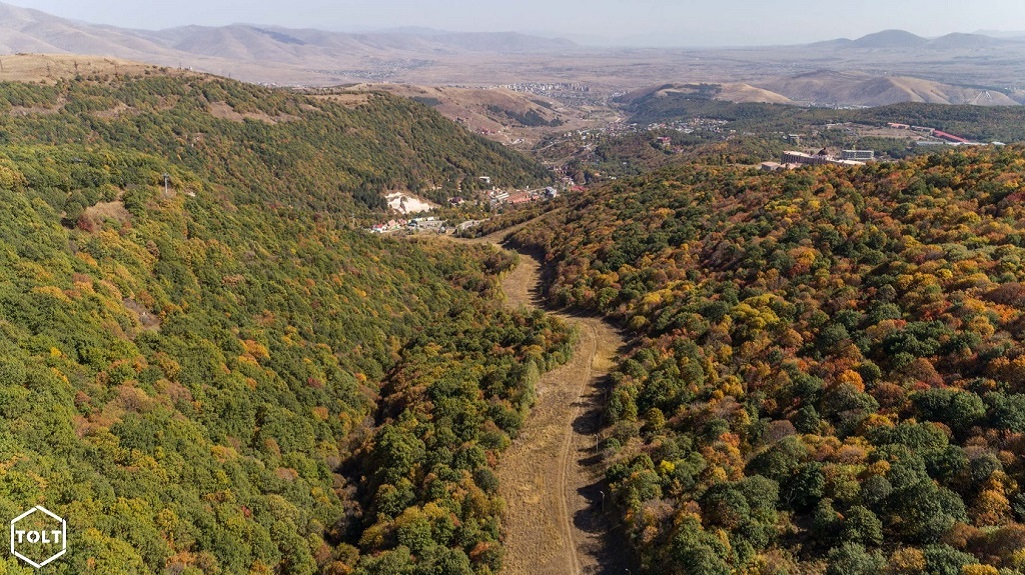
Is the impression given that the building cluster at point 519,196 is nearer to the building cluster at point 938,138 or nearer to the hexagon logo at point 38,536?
the building cluster at point 938,138

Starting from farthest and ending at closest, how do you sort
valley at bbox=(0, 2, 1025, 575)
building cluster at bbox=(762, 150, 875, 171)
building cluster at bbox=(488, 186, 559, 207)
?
Result: building cluster at bbox=(488, 186, 559, 207)
building cluster at bbox=(762, 150, 875, 171)
valley at bbox=(0, 2, 1025, 575)

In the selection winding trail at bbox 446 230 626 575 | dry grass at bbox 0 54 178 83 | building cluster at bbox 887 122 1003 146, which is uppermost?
dry grass at bbox 0 54 178 83

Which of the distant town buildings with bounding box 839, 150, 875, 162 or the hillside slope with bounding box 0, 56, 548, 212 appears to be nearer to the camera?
the hillside slope with bounding box 0, 56, 548, 212

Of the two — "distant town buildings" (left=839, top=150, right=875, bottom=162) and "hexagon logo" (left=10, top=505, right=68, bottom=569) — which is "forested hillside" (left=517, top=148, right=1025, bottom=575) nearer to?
"hexagon logo" (left=10, top=505, right=68, bottom=569)

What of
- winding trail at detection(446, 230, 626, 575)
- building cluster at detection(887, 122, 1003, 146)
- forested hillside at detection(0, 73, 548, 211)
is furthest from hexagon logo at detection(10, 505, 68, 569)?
building cluster at detection(887, 122, 1003, 146)

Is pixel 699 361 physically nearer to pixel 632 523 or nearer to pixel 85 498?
pixel 632 523

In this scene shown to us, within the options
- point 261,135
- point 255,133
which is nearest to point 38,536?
point 261,135

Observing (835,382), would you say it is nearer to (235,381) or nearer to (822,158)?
(235,381)
